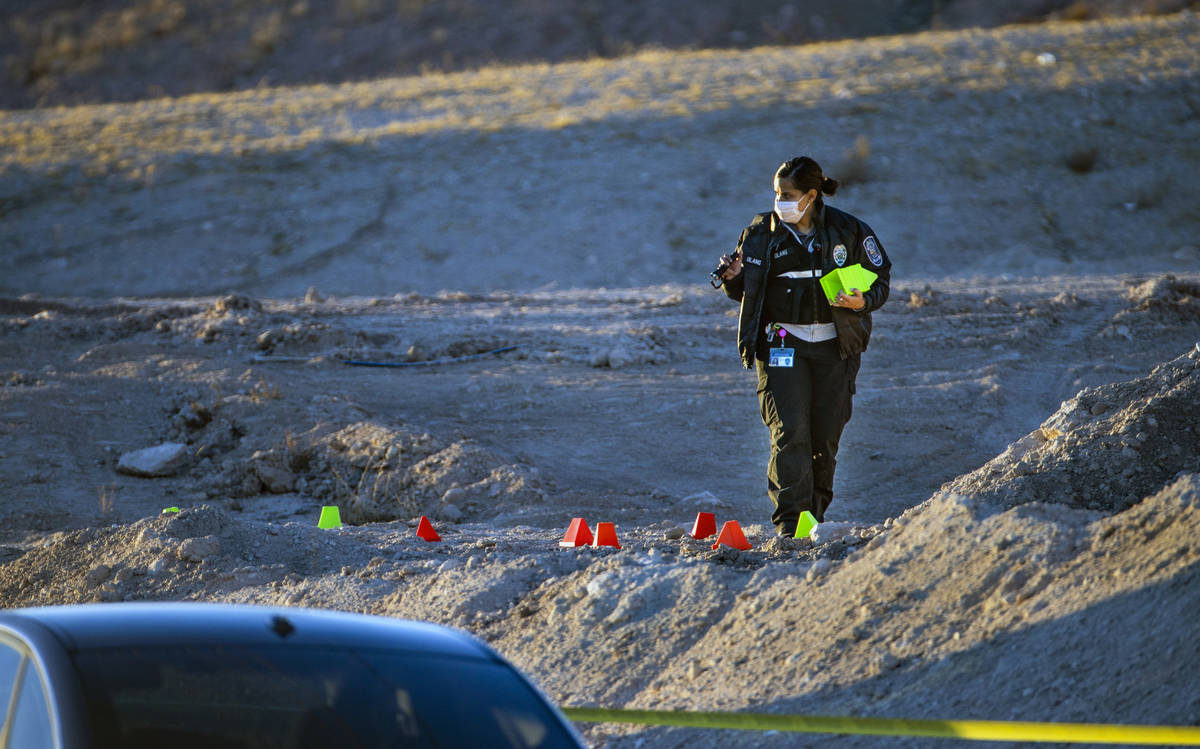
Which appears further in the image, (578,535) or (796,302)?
(578,535)

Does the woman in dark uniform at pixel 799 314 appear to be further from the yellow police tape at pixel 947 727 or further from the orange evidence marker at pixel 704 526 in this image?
the yellow police tape at pixel 947 727

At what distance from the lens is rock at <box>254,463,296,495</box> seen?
961 cm

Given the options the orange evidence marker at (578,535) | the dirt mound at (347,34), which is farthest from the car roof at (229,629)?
the dirt mound at (347,34)

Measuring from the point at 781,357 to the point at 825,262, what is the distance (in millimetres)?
486

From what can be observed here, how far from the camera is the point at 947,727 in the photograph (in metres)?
3.39

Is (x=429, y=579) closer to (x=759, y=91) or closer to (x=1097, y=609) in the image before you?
(x=1097, y=609)

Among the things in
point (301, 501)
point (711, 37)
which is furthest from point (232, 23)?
point (301, 501)

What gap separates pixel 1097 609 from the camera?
12.9ft

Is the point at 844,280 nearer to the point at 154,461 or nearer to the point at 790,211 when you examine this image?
the point at 790,211

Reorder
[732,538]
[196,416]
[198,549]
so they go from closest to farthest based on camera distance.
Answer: [732,538]
[198,549]
[196,416]

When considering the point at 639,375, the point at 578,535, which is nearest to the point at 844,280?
the point at 578,535

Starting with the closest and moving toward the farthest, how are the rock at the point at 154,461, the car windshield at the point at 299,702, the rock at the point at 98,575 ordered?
the car windshield at the point at 299,702
the rock at the point at 98,575
the rock at the point at 154,461

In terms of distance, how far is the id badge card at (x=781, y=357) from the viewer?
20.1ft

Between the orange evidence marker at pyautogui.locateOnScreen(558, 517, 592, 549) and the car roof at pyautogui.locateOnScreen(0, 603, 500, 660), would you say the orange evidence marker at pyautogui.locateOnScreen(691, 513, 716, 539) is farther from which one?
the car roof at pyautogui.locateOnScreen(0, 603, 500, 660)
